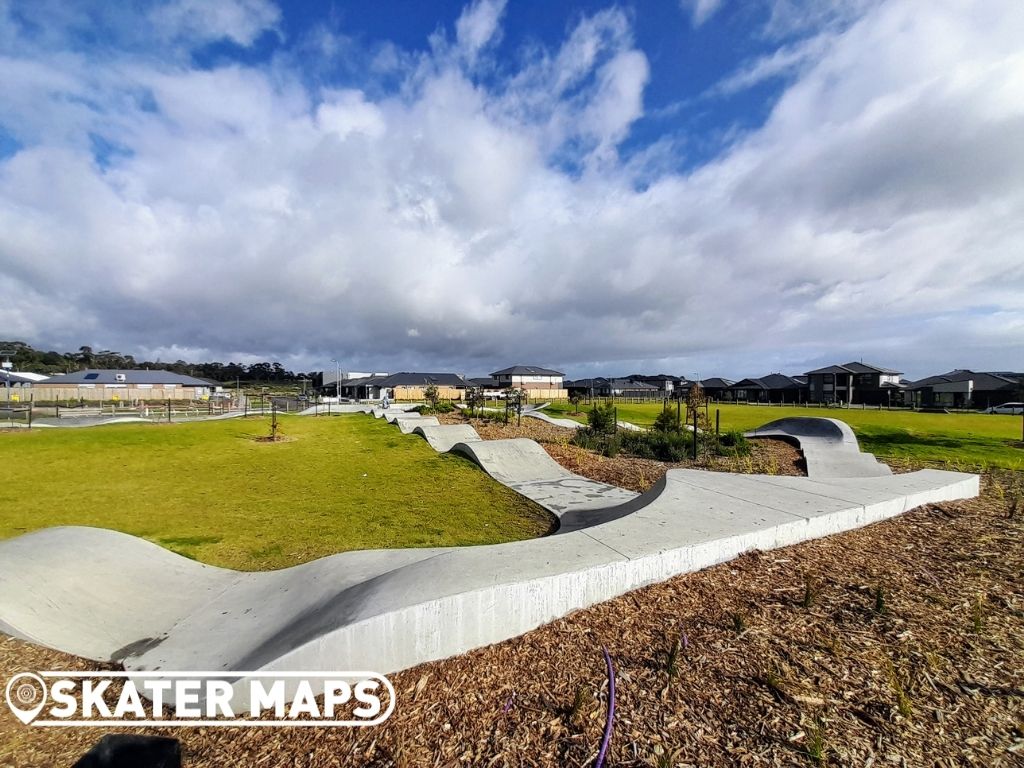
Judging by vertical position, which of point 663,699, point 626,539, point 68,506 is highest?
point 626,539

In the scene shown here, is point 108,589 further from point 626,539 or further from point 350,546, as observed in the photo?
point 626,539

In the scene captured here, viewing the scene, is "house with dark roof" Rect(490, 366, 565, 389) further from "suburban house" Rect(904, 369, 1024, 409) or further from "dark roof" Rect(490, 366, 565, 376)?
"suburban house" Rect(904, 369, 1024, 409)

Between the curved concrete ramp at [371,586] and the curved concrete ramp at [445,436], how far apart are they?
11.0m

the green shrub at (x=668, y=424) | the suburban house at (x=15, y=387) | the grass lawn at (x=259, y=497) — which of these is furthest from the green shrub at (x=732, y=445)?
the suburban house at (x=15, y=387)

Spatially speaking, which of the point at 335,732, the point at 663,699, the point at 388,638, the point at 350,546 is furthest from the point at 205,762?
the point at 350,546

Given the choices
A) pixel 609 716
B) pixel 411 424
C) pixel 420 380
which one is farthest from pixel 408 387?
pixel 609 716

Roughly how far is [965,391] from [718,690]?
72.7 metres

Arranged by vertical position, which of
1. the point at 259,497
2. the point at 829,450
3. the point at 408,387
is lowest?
the point at 259,497

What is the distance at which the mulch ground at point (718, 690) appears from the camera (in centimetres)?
248

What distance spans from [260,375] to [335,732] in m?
147

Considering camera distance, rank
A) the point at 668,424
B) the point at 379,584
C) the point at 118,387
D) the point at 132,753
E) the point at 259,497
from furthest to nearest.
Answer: the point at 118,387 < the point at 668,424 < the point at 259,497 < the point at 379,584 < the point at 132,753

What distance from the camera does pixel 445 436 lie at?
18.3 meters

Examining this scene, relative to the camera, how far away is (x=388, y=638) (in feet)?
11.0

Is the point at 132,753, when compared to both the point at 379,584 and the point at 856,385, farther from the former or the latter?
the point at 856,385
